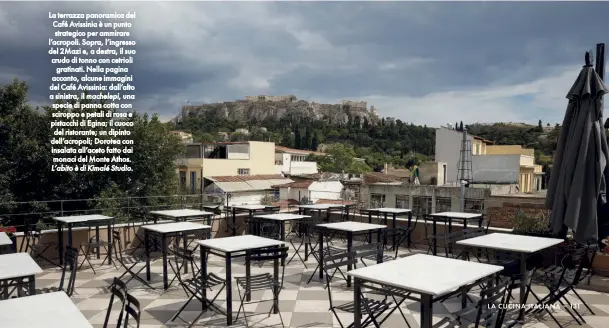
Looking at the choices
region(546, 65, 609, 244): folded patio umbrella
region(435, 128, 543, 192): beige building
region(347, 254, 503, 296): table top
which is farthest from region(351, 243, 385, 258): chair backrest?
region(435, 128, 543, 192): beige building

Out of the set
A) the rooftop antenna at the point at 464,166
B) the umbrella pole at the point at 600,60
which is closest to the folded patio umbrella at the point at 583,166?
the umbrella pole at the point at 600,60

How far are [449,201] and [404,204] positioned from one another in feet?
7.98

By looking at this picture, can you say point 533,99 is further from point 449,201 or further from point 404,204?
point 404,204

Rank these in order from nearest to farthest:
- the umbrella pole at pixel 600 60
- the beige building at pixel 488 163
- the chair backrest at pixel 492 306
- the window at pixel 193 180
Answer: the chair backrest at pixel 492 306, the umbrella pole at pixel 600 60, the beige building at pixel 488 163, the window at pixel 193 180

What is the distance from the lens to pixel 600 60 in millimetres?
4980

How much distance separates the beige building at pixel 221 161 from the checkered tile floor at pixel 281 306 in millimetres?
25794

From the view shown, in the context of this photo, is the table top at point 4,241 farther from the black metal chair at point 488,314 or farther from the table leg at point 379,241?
the black metal chair at point 488,314

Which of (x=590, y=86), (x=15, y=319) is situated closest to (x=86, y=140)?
(x=15, y=319)

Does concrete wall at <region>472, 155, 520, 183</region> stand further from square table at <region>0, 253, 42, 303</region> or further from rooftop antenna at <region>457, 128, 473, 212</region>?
square table at <region>0, 253, 42, 303</region>

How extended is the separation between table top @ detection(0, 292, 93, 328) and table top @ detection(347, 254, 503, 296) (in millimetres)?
1842

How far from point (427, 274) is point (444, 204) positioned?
62.7ft

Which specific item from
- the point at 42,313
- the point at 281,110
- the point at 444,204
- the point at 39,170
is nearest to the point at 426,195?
the point at 444,204

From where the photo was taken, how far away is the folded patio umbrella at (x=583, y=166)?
4395 mm

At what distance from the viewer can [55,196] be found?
1476 cm
